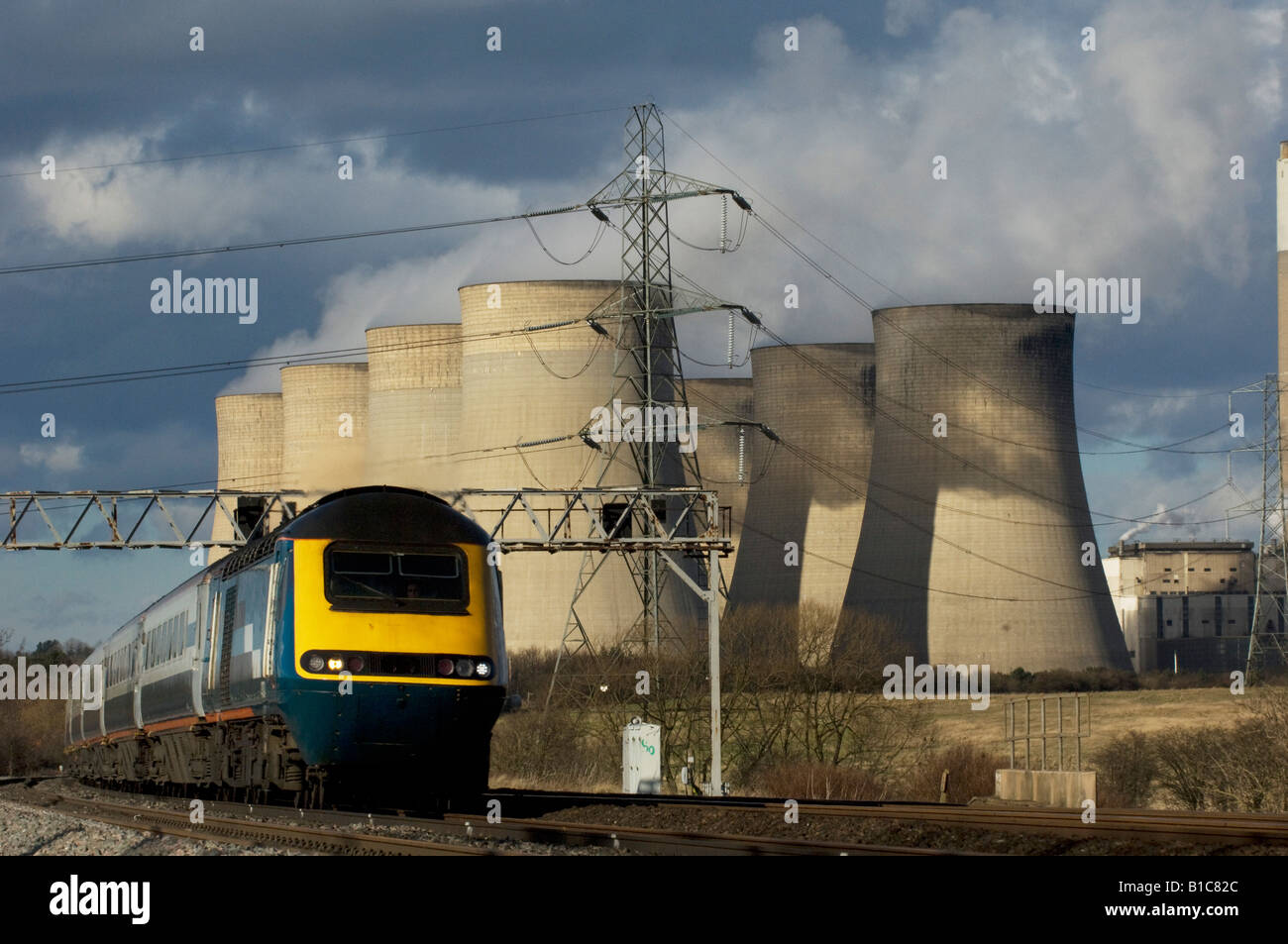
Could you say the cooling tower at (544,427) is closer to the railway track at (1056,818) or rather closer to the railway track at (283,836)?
the railway track at (1056,818)

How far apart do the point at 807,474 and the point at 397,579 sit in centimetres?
6182

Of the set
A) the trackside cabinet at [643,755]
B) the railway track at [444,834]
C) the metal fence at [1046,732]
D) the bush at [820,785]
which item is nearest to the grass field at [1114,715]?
the metal fence at [1046,732]

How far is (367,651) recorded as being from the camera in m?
16.3

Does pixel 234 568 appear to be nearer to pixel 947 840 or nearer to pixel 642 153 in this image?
pixel 947 840

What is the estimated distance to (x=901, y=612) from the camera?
66.5 metres

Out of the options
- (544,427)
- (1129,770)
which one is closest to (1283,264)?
(544,427)

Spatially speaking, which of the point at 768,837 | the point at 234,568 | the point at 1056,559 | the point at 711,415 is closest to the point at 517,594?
the point at 1056,559

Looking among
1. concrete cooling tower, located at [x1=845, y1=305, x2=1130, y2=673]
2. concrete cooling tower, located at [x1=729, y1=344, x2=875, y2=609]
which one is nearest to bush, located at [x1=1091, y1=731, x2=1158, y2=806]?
concrete cooling tower, located at [x1=845, y1=305, x2=1130, y2=673]

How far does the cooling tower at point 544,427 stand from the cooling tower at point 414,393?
8.96 meters

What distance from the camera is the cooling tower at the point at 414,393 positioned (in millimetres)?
67875

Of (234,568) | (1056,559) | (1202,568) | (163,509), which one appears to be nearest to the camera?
(234,568)

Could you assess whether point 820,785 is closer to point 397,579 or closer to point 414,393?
point 397,579

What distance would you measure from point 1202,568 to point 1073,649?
7495 cm

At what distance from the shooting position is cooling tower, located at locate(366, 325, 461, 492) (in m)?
67.9
